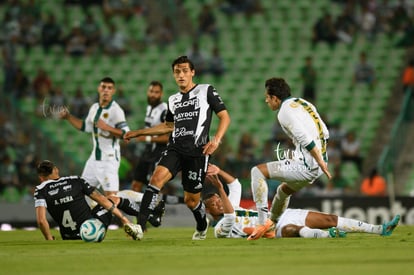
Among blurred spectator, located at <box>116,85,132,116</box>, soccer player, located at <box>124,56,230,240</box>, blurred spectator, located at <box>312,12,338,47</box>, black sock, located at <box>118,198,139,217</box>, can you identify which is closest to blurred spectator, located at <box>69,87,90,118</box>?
blurred spectator, located at <box>116,85,132,116</box>

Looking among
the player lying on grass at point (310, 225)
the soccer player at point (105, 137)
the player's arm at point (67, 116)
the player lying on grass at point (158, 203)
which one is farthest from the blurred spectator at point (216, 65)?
the player lying on grass at point (310, 225)

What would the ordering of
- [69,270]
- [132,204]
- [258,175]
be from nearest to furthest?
[69,270] < [258,175] < [132,204]

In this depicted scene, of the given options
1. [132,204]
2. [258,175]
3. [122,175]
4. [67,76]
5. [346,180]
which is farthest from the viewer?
[67,76]

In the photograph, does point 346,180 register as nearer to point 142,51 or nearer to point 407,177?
point 407,177

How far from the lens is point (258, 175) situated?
13.1m

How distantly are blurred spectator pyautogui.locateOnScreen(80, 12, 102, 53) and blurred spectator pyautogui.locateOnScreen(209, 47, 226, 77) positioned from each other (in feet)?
10.3

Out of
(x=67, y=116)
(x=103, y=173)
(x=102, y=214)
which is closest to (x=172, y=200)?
(x=103, y=173)

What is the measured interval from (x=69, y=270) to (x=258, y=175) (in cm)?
415

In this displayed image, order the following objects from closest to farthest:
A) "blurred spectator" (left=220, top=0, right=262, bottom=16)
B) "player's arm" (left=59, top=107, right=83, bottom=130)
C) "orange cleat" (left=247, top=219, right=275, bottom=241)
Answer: "orange cleat" (left=247, top=219, right=275, bottom=241) → "player's arm" (left=59, top=107, right=83, bottom=130) → "blurred spectator" (left=220, top=0, right=262, bottom=16)

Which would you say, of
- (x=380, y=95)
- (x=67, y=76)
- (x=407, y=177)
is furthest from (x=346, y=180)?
(x=67, y=76)

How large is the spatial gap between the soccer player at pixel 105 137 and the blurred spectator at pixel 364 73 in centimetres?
1146

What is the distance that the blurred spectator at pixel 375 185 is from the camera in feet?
76.2

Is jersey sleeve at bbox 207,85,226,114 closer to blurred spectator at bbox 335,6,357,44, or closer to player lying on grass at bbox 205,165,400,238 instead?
player lying on grass at bbox 205,165,400,238

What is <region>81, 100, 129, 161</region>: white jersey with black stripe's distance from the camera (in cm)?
1658
